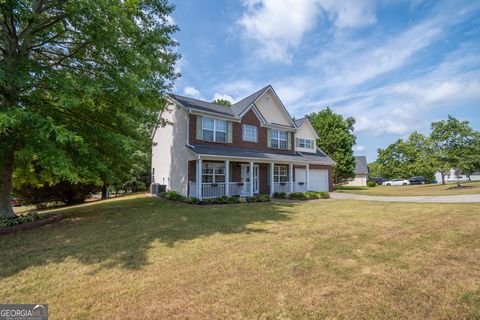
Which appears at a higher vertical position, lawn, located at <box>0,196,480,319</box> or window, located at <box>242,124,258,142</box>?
window, located at <box>242,124,258,142</box>

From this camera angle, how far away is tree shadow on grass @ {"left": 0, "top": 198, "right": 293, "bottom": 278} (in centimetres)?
575

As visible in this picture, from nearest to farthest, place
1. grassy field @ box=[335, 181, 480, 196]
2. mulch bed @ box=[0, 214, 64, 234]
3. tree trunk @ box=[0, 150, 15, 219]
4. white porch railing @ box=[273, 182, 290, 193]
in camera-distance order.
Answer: mulch bed @ box=[0, 214, 64, 234] < tree trunk @ box=[0, 150, 15, 219] < white porch railing @ box=[273, 182, 290, 193] < grassy field @ box=[335, 181, 480, 196]

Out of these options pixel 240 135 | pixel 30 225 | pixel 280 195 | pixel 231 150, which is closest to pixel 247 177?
pixel 231 150

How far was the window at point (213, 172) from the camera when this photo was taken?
17.0 m

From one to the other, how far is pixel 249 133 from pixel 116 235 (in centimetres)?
1380

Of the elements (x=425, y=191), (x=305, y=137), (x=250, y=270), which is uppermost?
(x=305, y=137)

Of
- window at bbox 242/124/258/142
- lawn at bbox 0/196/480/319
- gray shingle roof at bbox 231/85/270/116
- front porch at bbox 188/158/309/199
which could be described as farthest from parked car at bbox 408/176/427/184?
lawn at bbox 0/196/480/319

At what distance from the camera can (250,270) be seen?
191 inches

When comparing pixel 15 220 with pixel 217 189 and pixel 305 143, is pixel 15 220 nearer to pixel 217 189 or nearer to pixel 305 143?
pixel 217 189

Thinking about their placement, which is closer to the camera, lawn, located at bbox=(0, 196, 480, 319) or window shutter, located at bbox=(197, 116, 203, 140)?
lawn, located at bbox=(0, 196, 480, 319)

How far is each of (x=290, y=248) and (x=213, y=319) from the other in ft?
10.7

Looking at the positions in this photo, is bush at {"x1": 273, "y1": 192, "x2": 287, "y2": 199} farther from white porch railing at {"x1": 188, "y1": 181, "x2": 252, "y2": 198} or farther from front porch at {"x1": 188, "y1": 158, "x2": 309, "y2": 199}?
white porch railing at {"x1": 188, "y1": 181, "x2": 252, "y2": 198}

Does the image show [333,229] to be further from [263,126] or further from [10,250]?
[263,126]

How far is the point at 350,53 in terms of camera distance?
14203mm
